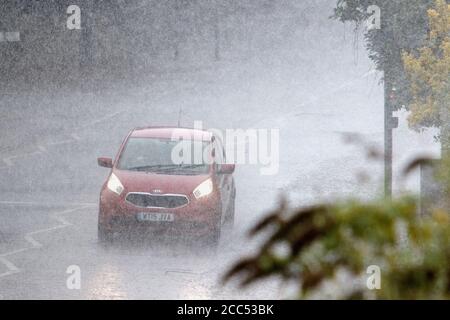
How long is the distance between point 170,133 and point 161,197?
6.52 feet

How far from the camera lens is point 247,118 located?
3005 centimetres

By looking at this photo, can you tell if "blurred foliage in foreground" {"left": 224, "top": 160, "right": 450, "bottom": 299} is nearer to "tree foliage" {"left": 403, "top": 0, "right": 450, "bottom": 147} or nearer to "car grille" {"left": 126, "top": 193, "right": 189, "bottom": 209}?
"car grille" {"left": 126, "top": 193, "right": 189, "bottom": 209}

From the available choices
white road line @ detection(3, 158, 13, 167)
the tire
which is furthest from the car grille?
white road line @ detection(3, 158, 13, 167)

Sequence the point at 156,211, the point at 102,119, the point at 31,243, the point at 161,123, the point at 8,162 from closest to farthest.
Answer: the point at 156,211, the point at 31,243, the point at 8,162, the point at 161,123, the point at 102,119

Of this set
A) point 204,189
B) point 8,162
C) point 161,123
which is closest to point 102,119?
point 161,123

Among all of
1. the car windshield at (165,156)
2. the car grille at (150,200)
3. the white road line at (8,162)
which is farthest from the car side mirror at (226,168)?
the white road line at (8,162)

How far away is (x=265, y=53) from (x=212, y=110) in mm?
15834

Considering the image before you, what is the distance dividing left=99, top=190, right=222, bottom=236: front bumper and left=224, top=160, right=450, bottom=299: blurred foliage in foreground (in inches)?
434

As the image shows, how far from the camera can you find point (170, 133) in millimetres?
15367

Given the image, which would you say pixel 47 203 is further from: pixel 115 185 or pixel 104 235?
pixel 115 185

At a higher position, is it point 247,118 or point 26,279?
point 247,118

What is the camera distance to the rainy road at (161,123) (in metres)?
12.3
